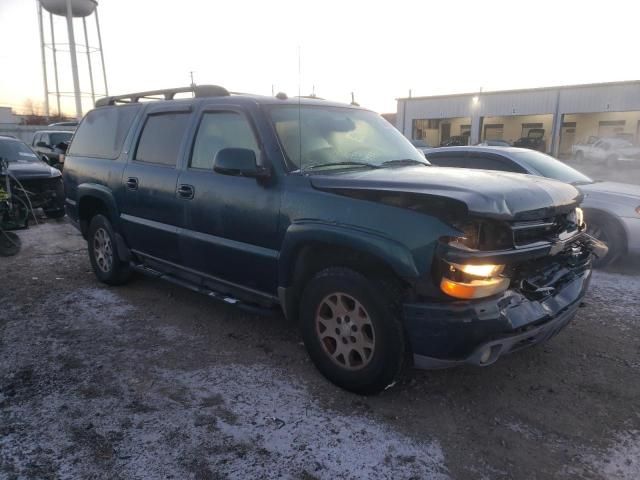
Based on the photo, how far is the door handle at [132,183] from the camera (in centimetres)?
439

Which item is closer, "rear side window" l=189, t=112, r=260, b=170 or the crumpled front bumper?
the crumpled front bumper

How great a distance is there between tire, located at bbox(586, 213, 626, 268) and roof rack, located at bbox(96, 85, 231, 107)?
469 centimetres

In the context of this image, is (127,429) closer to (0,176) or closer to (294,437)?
(294,437)

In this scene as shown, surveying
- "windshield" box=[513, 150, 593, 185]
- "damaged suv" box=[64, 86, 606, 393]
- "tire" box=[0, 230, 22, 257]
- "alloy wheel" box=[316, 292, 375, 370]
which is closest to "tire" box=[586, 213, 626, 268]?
"windshield" box=[513, 150, 593, 185]

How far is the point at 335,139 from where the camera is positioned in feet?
12.0

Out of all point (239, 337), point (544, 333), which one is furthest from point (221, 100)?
point (544, 333)

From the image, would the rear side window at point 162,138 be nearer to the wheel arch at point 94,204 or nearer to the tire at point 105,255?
the wheel arch at point 94,204

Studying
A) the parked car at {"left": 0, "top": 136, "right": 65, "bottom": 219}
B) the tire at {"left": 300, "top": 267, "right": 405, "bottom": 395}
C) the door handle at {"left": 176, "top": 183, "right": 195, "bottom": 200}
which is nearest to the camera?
the tire at {"left": 300, "top": 267, "right": 405, "bottom": 395}

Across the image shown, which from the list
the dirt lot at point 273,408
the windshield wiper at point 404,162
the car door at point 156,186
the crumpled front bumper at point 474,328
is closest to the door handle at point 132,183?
the car door at point 156,186

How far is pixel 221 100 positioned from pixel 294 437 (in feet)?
8.38

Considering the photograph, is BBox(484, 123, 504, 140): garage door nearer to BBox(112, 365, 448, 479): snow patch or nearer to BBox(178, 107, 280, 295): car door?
BBox(178, 107, 280, 295): car door

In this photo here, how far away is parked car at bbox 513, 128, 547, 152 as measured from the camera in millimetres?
30281

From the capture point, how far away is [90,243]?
5340 millimetres

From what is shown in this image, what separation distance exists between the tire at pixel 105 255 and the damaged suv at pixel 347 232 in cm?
42
